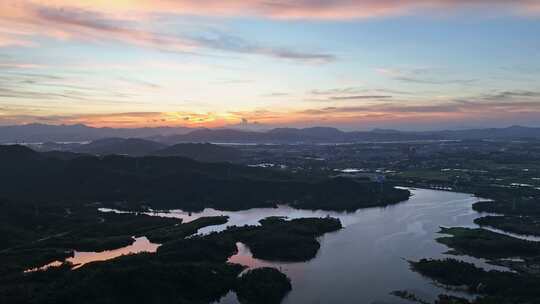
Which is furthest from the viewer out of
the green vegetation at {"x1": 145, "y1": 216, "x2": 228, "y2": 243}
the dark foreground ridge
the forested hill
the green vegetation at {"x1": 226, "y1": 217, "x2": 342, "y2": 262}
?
the forested hill

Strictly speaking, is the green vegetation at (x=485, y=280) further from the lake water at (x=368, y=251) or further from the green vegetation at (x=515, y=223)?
the green vegetation at (x=515, y=223)

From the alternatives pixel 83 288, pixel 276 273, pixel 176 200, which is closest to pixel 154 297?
pixel 83 288

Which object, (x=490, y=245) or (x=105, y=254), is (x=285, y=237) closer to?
(x=105, y=254)

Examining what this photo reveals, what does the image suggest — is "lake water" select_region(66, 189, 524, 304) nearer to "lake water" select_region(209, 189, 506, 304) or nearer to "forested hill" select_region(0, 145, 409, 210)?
"lake water" select_region(209, 189, 506, 304)

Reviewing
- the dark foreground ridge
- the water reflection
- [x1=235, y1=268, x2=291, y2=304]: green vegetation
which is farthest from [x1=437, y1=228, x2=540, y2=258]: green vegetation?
the water reflection

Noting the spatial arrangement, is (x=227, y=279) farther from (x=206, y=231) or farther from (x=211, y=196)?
(x=211, y=196)
